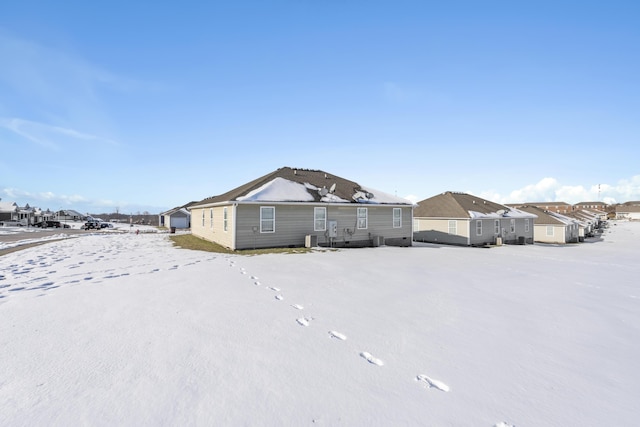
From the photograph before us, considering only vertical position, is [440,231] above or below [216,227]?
below

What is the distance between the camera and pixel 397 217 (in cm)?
1945

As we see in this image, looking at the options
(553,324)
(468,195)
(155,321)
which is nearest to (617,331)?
(553,324)

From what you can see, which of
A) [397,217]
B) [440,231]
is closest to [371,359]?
[397,217]

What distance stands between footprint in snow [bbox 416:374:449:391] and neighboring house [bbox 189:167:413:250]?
40.6ft

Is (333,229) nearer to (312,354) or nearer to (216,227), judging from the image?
(216,227)

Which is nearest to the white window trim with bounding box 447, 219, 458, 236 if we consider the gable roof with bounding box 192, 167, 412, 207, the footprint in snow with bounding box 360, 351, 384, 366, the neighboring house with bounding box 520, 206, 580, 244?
the gable roof with bounding box 192, 167, 412, 207

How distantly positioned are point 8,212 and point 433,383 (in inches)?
3459

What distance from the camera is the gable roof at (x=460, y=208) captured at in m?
24.4

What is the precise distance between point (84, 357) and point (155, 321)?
1.22 meters

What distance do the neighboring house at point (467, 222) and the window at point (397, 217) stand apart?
23.3 ft

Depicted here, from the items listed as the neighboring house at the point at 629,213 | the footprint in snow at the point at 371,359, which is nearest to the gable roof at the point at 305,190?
the footprint in snow at the point at 371,359

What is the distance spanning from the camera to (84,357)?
3.70 m

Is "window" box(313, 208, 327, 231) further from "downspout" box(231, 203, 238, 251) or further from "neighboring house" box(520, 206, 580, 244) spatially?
"neighboring house" box(520, 206, 580, 244)

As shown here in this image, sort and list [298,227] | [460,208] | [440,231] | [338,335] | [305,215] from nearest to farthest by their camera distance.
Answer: [338,335] → [298,227] → [305,215] → [460,208] → [440,231]
